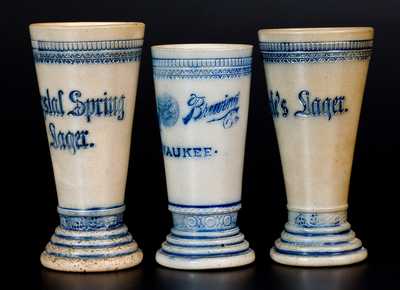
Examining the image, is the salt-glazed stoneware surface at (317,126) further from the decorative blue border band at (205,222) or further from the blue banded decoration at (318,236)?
the decorative blue border band at (205,222)

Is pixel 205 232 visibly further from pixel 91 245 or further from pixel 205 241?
pixel 91 245

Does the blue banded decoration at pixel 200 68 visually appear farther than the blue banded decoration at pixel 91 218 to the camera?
No

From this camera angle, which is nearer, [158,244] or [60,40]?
[60,40]

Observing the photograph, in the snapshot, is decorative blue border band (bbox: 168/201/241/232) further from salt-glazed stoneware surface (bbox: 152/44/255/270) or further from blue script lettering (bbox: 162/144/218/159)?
blue script lettering (bbox: 162/144/218/159)

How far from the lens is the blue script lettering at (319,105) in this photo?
358cm

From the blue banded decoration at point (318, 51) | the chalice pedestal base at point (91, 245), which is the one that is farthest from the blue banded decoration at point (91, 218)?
the blue banded decoration at point (318, 51)

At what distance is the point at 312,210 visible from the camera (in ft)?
12.0

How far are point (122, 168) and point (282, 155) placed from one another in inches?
14.2

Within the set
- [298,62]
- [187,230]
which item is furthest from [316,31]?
[187,230]

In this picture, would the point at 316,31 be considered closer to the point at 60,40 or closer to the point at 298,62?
the point at 298,62

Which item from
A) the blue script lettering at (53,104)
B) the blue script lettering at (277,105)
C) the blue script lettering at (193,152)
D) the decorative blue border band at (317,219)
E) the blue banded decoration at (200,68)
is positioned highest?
the blue banded decoration at (200,68)

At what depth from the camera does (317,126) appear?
→ 3596 mm

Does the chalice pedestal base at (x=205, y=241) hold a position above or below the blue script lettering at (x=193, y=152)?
below

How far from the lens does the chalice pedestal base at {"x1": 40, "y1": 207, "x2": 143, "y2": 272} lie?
11.9 ft
